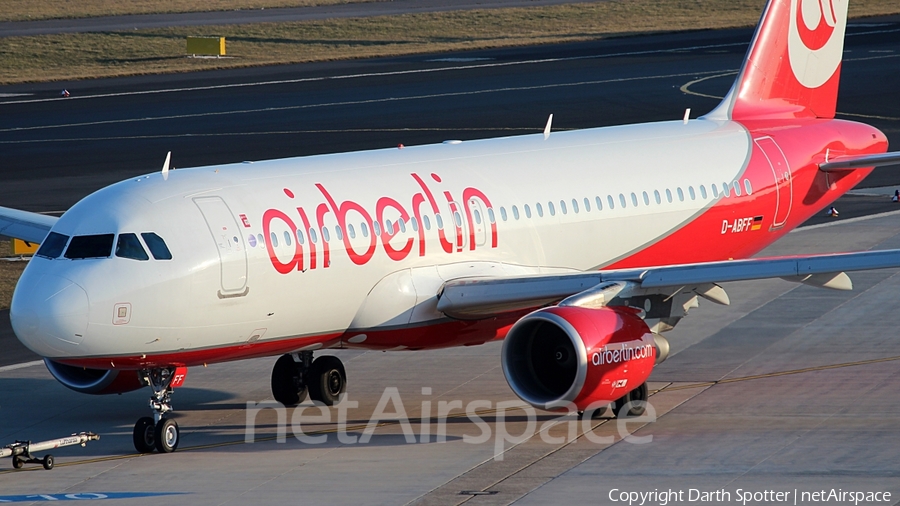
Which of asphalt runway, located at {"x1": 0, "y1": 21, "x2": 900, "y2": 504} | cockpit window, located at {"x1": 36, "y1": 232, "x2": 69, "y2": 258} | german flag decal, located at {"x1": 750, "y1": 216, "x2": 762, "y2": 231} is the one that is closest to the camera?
asphalt runway, located at {"x1": 0, "y1": 21, "x2": 900, "y2": 504}

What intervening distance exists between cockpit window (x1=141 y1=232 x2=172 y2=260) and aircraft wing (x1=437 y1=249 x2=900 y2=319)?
185 inches

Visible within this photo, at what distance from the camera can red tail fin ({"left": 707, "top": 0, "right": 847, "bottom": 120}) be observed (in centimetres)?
3067

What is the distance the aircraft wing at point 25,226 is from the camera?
2652 cm

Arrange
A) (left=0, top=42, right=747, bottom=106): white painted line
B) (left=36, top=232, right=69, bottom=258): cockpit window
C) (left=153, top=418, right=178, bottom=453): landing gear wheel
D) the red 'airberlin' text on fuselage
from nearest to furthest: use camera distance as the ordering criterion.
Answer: (left=36, top=232, right=69, bottom=258): cockpit window, (left=153, top=418, right=178, bottom=453): landing gear wheel, the red 'airberlin' text on fuselage, (left=0, top=42, right=747, bottom=106): white painted line

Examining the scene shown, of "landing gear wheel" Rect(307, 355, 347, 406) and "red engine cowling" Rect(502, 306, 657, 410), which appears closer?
"red engine cowling" Rect(502, 306, 657, 410)

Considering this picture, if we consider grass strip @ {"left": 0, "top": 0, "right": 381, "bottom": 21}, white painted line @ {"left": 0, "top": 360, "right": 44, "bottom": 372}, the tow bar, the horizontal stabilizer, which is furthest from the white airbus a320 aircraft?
grass strip @ {"left": 0, "top": 0, "right": 381, "bottom": 21}

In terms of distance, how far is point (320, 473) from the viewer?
68.0ft

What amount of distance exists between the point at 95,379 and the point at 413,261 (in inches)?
209

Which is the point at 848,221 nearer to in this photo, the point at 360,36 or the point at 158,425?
the point at 158,425

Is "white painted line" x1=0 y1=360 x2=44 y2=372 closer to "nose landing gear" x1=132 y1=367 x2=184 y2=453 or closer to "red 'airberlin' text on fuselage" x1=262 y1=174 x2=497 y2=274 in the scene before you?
"nose landing gear" x1=132 y1=367 x2=184 y2=453

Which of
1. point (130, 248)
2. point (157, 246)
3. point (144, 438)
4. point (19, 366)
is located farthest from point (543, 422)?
point (19, 366)

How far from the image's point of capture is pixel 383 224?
2336 cm

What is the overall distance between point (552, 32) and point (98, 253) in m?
69.2

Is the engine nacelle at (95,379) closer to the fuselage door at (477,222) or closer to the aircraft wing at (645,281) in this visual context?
the aircraft wing at (645,281)
